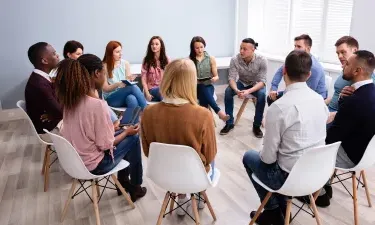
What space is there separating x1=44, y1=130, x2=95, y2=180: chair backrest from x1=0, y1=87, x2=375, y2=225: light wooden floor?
0.47m

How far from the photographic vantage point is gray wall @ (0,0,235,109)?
14.6 feet

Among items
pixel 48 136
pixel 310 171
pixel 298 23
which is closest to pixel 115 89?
pixel 48 136

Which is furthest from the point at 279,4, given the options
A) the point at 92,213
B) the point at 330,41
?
the point at 92,213

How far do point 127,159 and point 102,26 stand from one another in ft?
10.2

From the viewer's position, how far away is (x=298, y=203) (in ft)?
7.89

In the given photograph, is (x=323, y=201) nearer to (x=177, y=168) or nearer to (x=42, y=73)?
(x=177, y=168)

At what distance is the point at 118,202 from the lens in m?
2.48

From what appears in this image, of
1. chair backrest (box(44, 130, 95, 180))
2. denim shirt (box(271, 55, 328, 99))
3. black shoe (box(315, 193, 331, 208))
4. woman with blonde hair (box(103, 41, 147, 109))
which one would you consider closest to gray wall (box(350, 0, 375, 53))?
denim shirt (box(271, 55, 328, 99))

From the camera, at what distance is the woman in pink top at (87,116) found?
1.87 meters

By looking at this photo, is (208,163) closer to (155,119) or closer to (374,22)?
(155,119)

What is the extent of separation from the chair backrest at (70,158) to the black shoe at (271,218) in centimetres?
120

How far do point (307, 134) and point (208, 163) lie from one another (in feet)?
1.96

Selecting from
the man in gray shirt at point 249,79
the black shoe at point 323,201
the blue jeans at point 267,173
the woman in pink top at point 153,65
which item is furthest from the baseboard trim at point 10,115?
the black shoe at point 323,201

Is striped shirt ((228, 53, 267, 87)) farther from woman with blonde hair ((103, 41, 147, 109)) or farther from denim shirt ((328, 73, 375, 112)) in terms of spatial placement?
woman with blonde hair ((103, 41, 147, 109))
